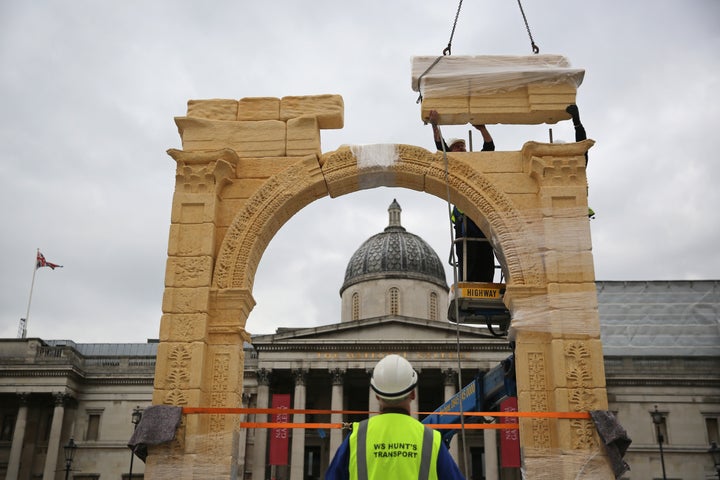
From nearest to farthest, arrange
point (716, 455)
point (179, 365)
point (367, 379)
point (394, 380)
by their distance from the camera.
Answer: point (394, 380) < point (179, 365) < point (716, 455) < point (367, 379)

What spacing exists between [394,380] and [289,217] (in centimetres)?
600

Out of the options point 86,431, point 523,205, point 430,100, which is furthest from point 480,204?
point 86,431

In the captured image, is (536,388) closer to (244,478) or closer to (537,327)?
(537,327)

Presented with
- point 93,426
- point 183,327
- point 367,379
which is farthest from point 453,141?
point 93,426

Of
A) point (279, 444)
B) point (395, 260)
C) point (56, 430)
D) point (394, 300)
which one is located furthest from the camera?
point (395, 260)

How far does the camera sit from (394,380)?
3.90 metres

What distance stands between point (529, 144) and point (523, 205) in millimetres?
759

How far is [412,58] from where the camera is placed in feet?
31.9

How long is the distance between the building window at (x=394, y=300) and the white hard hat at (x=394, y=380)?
42436mm

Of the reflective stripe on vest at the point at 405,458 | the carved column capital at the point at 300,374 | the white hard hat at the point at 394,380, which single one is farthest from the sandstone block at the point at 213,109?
the carved column capital at the point at 300,374

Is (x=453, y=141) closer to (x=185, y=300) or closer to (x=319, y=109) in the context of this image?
(x=319, y=109)

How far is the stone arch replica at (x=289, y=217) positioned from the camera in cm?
825

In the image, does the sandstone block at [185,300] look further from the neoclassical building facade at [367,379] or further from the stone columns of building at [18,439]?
the stone columns of building at [18,439]

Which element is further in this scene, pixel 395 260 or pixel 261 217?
pixel 395 260
